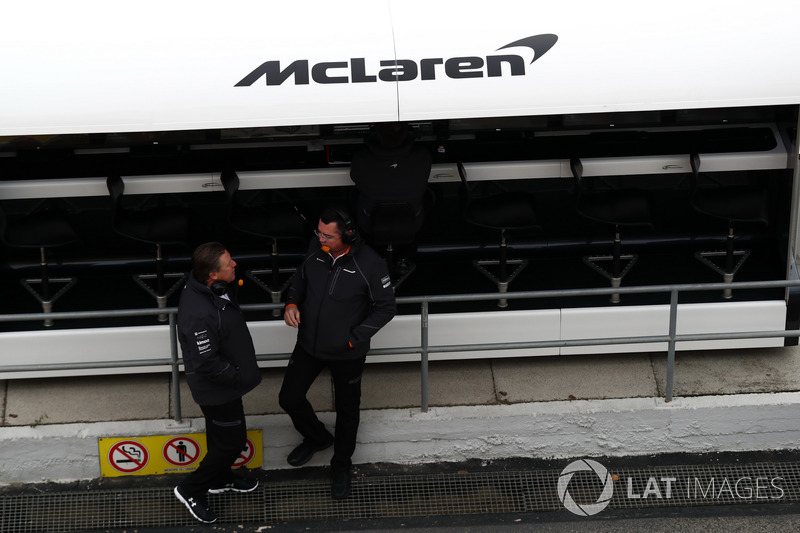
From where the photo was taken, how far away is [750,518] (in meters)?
5.52

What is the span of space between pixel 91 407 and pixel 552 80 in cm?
324

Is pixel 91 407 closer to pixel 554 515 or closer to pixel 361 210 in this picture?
pixel 361 210

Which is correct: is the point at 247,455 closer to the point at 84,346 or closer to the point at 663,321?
the point at 84,346

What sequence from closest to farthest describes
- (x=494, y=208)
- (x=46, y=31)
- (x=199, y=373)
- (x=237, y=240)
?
(x=199, y=373)
(x=46, y=31)
(x=494, y=208)
(x=237, y=240)

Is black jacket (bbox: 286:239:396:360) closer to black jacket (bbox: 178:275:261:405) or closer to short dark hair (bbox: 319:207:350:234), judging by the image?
short dark hair (bbox: 319:207:350:234)

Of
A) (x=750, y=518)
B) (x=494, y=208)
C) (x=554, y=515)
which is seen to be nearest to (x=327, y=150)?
(x=494, y=208)

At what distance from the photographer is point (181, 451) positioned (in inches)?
229

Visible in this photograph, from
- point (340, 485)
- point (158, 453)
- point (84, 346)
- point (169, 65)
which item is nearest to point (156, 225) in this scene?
point (84, 346)

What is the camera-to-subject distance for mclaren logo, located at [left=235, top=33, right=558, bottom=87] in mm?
5504

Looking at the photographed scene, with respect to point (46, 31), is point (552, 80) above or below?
below

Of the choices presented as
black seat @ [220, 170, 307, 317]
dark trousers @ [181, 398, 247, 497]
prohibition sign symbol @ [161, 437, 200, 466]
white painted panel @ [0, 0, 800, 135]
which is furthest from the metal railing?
white painted panel @ [0, 0, 800, 135]

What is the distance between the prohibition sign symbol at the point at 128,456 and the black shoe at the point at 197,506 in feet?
1.48

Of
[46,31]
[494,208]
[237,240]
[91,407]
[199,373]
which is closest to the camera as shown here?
[199,373]

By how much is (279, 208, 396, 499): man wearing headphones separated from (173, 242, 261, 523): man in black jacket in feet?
0.94
